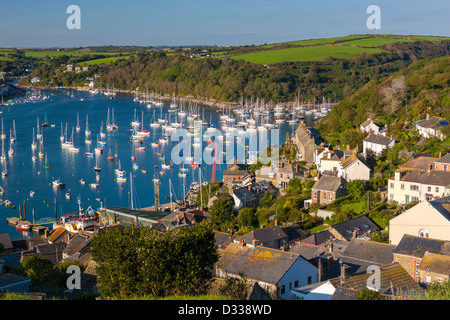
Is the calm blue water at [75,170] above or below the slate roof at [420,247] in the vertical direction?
below

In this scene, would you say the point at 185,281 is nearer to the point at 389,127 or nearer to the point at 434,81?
the point at 389,127

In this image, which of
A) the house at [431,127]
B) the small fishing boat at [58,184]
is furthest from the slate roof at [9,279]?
the small fishing boat at [58,184]

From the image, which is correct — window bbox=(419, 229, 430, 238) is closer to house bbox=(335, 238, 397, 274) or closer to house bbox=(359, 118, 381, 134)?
house bbox=(335, 238, 397, 274)

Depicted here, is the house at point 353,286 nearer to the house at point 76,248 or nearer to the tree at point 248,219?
the tree at point 248,219

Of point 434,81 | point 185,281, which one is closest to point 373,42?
point 434,81

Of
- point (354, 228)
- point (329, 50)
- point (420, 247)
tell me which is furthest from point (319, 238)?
point (329, 50)
